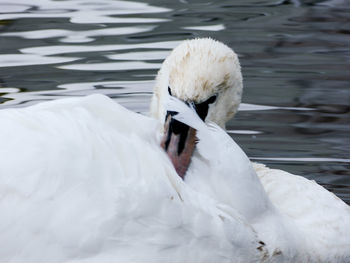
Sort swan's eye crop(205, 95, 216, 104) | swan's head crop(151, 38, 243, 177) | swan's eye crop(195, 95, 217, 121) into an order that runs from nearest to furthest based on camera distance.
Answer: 1. swan's head crop(151, 38, 243, 177)
2. swan's eye crop(195, 95, 217, 121)
3. swan's eye crop(205, 95, 216, 104)

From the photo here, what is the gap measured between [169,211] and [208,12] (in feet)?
18.4

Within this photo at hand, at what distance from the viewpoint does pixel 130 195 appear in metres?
4.02

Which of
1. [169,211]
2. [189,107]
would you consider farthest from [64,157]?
[189,107]

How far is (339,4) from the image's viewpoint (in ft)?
33.2

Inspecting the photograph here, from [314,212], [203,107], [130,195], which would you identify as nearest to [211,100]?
[203,107]

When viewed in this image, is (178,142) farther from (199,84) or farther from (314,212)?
(314,212)

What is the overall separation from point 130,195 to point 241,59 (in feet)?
14.7

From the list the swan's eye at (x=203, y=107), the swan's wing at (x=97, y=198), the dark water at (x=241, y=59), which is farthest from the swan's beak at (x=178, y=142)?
the dark water at (x=241, y=59)

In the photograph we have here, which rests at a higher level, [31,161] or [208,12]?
[31,161]

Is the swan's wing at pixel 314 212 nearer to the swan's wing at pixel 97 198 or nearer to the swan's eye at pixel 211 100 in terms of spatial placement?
the swan's eye at pixel 211 100

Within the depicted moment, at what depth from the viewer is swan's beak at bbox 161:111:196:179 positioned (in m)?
4.44

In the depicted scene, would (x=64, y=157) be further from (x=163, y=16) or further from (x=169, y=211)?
(x=163, y=16)

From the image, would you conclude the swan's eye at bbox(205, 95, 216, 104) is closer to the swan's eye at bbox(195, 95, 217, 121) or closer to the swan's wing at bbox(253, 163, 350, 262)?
the swan's eye at bbox(195, 95, 217, 121)

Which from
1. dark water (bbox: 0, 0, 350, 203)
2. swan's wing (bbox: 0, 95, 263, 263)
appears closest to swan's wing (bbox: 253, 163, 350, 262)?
swan's wing (bbox: 0, 95, 263, 263)
